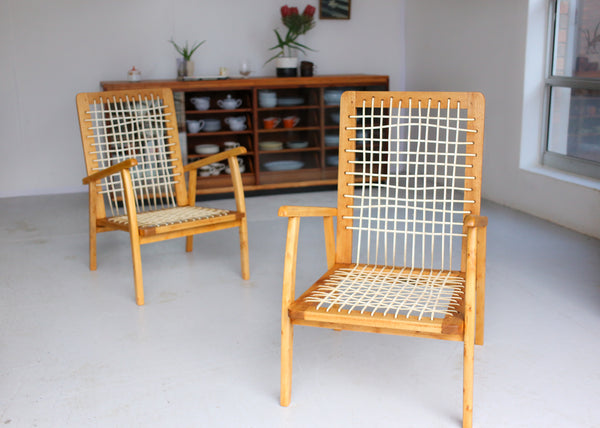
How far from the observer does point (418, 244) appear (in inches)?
139

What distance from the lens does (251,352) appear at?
2.29 meters

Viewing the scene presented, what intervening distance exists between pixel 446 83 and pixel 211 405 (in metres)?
3.88

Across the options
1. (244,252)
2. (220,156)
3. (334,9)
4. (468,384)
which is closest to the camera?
(468,384)

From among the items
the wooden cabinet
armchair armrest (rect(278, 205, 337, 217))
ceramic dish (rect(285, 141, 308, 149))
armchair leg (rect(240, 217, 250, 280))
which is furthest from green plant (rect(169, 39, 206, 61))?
armchair armrest (rect(278, 205, 337, 217))

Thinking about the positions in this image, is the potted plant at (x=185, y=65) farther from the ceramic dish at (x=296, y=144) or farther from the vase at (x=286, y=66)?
the ceramic dish at (x=296, y=144)

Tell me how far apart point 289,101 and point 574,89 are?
83.1 inches

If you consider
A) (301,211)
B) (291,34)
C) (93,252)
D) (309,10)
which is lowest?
(93,252)

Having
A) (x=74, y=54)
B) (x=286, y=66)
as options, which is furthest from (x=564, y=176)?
(x=74, y=54)

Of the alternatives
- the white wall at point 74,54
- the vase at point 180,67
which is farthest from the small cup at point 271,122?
the vase at point 180,67

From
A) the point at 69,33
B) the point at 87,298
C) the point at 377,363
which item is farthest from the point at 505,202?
the point at 69,33

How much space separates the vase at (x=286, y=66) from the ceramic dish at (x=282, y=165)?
70 centimetres

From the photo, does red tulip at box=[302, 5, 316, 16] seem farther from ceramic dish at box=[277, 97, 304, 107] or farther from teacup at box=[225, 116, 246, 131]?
teacup at box=[225, 116, 246, 131]

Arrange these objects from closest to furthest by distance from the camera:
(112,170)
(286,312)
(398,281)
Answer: (286,312) < (398,281) < (112,170)

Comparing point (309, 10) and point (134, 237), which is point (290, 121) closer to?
point (309, 10)
